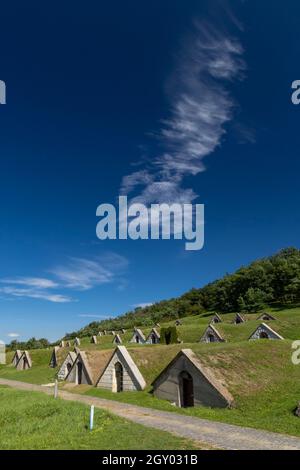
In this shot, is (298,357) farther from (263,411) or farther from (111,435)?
(111,435)

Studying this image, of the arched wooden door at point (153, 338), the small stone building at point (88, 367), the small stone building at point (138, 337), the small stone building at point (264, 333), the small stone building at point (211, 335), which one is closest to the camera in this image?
the small stone building at point (88, 367)

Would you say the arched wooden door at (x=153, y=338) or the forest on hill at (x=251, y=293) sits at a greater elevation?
the forest on hill at (x=251, y=293)

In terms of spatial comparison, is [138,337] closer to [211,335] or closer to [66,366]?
[211,335]

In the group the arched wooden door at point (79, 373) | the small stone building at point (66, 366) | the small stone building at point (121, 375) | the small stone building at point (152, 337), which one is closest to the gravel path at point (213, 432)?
the small stone building at point (121, 375)

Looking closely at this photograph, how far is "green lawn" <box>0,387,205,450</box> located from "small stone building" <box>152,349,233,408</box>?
6.57 metres

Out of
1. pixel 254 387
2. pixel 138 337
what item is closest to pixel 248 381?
pixel 254 387

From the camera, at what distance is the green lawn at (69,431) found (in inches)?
643

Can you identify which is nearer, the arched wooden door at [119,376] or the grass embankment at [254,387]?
the grass embankment at [254,387]

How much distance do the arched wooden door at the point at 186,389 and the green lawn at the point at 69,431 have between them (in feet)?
24.8

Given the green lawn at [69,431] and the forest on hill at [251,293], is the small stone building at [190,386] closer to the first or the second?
the green lawn at [69,431]

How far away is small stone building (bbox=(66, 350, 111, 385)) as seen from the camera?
41.7m

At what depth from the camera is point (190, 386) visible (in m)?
28.8

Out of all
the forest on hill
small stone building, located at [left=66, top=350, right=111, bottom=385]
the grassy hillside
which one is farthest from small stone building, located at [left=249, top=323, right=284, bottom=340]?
the forest on hill

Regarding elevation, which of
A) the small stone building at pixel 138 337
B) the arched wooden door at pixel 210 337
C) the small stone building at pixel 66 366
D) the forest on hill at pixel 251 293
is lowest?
the small stone building at pixel 66 366
